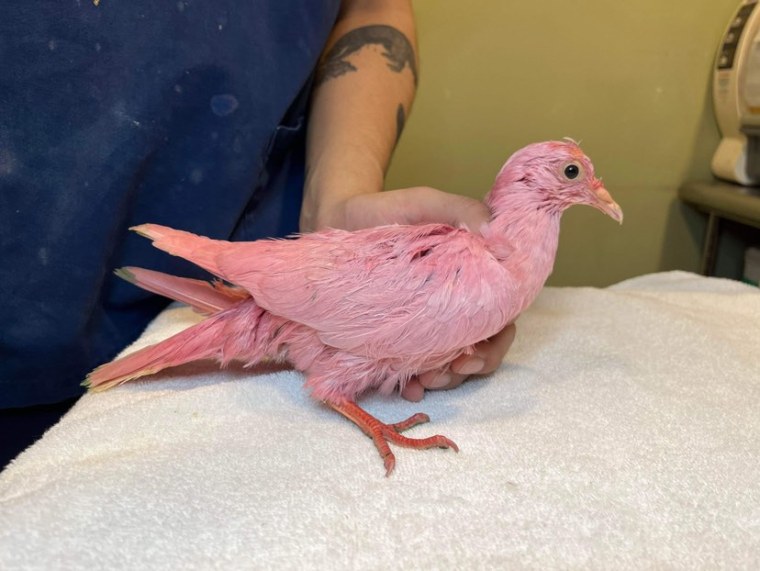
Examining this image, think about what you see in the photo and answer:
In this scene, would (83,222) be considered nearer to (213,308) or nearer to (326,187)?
(213,308)

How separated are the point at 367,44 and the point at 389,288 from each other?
0.46 metres

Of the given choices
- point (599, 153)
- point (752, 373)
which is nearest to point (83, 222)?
point (752, 373)

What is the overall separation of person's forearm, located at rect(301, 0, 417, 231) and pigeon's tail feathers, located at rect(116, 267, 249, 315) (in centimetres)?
14

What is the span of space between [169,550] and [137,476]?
0.08 metres

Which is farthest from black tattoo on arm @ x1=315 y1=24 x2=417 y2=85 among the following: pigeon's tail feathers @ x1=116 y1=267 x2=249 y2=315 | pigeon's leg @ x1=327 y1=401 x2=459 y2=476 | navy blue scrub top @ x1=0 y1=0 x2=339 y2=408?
pigeon's leg @ x1=327 y1=401 x2=459 y2=476

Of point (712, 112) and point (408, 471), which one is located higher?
point (712, 112)

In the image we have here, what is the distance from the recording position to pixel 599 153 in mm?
1109

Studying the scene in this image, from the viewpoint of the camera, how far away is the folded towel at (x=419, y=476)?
0.39 m

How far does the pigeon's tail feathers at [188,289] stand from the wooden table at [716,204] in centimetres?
79

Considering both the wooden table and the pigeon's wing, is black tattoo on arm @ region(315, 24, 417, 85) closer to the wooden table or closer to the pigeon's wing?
the pigeon's wing

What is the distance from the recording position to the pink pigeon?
1.65 ft

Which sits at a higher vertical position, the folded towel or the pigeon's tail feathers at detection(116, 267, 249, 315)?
the pigeon's tail feathers at detection(116, 267, 249, 315)

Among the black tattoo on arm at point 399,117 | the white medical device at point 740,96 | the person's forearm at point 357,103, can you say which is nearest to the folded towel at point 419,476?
the person's forearm at point 357,103

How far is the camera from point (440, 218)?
0.61 meters
